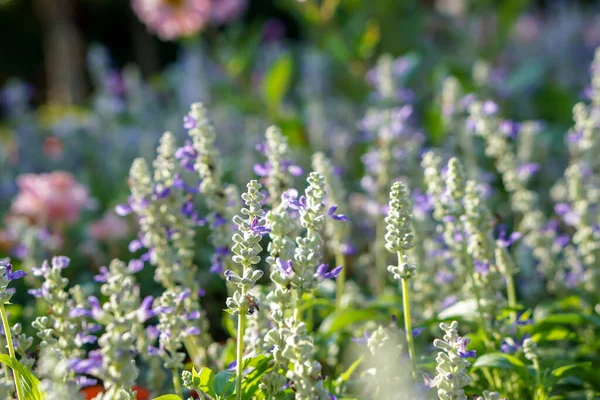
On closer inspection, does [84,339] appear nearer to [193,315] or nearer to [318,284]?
[193,315]

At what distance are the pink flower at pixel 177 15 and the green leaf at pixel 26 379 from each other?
490 cm

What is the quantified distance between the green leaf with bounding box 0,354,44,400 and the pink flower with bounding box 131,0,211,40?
16.1 feet

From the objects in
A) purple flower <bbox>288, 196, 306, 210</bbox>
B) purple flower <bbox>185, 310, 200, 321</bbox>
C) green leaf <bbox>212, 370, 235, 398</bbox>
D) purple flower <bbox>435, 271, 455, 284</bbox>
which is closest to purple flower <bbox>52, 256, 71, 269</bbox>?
purple flower <bbox>185, 310, 200, 321</bbox>

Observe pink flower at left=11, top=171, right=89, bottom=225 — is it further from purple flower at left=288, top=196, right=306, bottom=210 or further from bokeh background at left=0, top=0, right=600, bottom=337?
purple flower at left=288, top=196, right=306, bottom=210

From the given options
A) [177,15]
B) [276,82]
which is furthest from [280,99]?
[177,15]

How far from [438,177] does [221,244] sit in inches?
28.0

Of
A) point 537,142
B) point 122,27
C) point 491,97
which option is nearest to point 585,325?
point 537,142

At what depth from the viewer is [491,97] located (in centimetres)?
486

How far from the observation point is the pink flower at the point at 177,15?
6.23 metres

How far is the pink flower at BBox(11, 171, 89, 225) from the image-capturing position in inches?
Answer: 157

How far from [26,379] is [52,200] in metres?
2.44

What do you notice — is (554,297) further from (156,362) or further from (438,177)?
(156,362)

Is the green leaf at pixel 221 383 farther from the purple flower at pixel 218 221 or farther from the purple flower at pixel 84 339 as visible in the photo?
the purple flower at pixel 218 221

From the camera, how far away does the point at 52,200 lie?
158 inches
